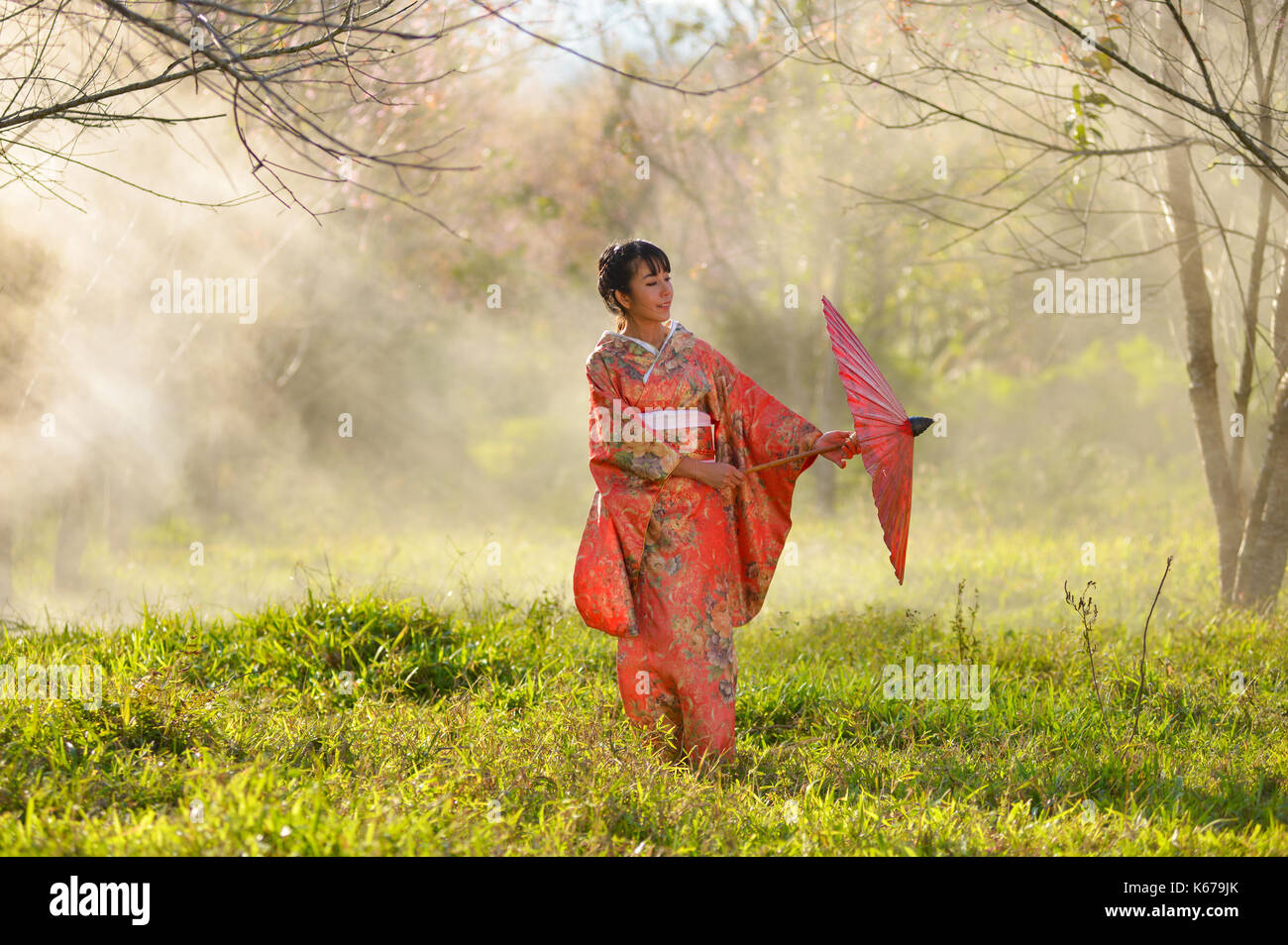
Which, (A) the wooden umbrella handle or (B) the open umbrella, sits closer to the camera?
(B) the open umbrella

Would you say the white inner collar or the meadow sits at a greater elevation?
the white inner collar

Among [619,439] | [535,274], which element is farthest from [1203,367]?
[535,274]

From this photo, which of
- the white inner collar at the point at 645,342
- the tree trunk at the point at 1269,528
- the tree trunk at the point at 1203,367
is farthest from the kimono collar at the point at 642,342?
the tree trunk at the point at 1203,367

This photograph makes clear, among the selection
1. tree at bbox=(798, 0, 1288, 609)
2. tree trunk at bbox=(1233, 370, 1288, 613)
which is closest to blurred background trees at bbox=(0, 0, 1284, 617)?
tree at bbox=(798, 0, 1288, 609)

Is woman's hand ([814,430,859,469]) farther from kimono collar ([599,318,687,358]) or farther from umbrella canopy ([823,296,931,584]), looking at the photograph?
kimono collar ([599,318,687,358])

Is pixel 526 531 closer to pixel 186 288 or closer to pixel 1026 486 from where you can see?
pixel 186 288

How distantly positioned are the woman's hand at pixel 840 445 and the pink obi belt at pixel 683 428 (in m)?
0.37

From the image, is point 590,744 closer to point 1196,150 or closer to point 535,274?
point 1196,150

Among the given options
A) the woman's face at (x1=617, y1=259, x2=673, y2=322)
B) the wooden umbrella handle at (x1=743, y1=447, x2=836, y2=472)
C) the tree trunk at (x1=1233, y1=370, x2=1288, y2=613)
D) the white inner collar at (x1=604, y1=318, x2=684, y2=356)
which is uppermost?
the woman's face at (x1=617, y1=259, x2=673, y2=322)

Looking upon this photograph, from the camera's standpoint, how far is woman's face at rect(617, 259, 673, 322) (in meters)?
3.64

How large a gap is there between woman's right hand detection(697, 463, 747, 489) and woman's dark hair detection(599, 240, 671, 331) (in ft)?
2.06

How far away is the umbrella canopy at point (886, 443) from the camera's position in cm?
338

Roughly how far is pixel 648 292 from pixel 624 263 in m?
0.12

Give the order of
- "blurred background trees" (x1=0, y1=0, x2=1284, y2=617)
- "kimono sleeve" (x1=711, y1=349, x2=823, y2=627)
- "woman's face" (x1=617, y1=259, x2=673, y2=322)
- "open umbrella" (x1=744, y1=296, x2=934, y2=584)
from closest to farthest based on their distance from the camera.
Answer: "open umbrella" (x1=744, y1=296, x2=934, y2=584) → "woman's face" (x1=617, y1=259, x2=673, y2=322) → "kimono sleeve" (x1=711, y1=349, x2=823, y2=627) → "blurred background trees" (x1=0, y1=0, x2=1284, y2=617)
